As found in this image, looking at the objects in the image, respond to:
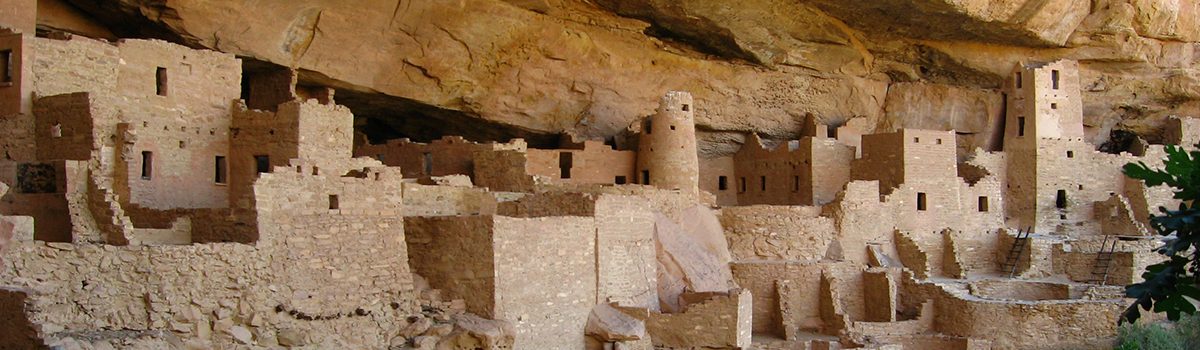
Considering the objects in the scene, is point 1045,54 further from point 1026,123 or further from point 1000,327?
point 1000,327

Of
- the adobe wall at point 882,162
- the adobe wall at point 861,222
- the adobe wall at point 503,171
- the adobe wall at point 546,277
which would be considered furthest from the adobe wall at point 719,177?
the adobe wall at point 546,277

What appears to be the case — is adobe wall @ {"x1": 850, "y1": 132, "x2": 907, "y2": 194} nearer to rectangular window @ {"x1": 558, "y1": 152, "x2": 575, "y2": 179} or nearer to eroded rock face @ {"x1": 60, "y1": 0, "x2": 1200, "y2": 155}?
eroded rock face @ {"x1": 60, "y1": 0, "x2": 1200, "y2": 155}

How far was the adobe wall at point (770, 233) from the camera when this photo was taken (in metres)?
20.9

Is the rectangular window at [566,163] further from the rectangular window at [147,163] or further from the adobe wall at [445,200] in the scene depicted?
the rectangular window at [147,163]

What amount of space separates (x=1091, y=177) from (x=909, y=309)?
27.2 ft

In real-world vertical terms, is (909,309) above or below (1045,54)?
below

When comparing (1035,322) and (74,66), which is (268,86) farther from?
(1035,322)

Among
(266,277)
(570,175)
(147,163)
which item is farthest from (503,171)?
(266,277)

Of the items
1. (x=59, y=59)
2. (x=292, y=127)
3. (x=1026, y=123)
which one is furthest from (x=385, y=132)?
(x=1026, y=123)

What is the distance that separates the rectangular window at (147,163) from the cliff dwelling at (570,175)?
27 mm

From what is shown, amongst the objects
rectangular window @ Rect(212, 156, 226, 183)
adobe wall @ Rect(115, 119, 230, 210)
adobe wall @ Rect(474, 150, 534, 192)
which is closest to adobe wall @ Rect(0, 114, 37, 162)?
adobe wall @ Rect(115, 119, 230, 210)

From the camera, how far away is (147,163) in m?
15.8

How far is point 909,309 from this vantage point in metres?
21.9

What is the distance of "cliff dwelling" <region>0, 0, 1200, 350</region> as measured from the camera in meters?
13.2
